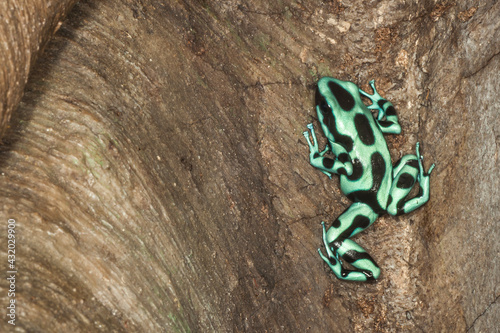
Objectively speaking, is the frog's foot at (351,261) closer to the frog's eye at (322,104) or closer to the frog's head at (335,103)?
the frog's head at (335,103)

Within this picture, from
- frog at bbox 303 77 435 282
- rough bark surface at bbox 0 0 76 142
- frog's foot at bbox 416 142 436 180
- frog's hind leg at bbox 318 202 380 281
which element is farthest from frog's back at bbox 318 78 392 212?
rough bark surface at bbox 0 0 76 142

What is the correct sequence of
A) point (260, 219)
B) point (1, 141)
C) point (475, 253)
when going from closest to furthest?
point (1, 141)
point (260, 219)
point (475, 253)

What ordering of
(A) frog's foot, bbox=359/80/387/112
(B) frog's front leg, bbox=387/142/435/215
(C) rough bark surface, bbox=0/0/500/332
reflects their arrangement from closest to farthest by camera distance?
(C) rough bark surface, bbox=0/0/500/332 < (B) frog's front leg, bbox=387/142/435/215 < (A) frog's foot, bbox=359/80/387/112

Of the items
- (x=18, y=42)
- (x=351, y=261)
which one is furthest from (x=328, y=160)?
(x=18, y=42)

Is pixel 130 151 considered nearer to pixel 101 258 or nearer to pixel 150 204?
pixel 150 204

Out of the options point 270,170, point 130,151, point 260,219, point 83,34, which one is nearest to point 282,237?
point 260,219

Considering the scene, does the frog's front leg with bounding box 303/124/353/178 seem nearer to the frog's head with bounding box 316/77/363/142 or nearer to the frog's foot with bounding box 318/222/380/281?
the frog's head with bounding box 316/77/363/142

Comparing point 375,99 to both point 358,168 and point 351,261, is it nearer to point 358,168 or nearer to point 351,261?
point 358,168
